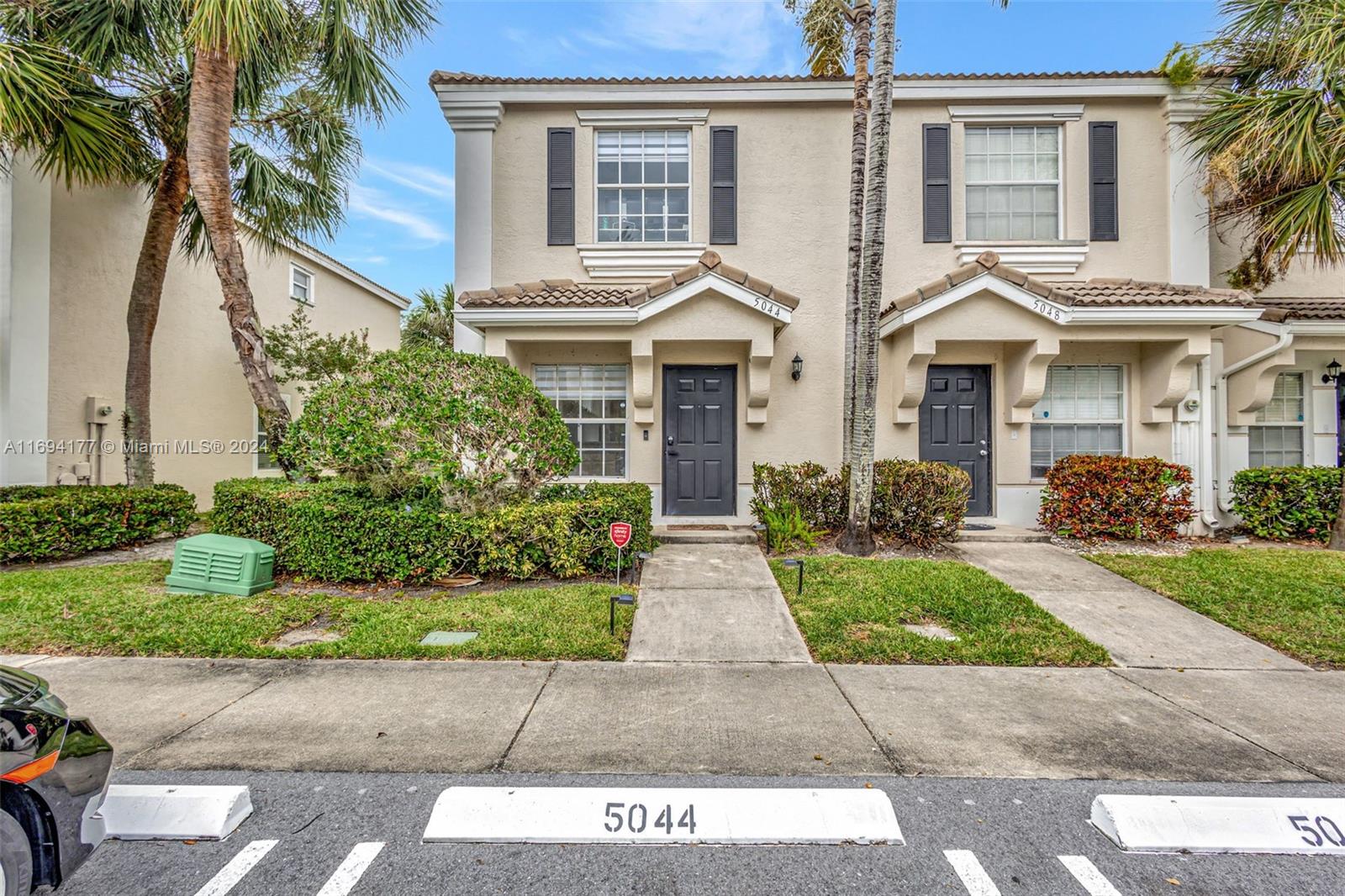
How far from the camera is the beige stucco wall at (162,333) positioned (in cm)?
848

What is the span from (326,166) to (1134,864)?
1221 cm

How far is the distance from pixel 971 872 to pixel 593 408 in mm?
7239

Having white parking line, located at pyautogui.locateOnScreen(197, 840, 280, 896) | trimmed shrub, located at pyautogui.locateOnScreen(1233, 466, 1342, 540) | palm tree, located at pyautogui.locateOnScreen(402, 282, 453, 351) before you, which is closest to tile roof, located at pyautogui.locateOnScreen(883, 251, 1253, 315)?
trimmed shrub, located at pyautogui.locateOnScreen(1233, 466, 1342, 540)

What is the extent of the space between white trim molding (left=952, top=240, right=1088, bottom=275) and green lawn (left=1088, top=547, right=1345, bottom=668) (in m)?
4.40

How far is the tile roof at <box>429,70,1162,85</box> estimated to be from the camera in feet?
27.6

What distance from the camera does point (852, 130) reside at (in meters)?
7.90

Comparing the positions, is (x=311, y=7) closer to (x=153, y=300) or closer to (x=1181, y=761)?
(x=153, y=300)

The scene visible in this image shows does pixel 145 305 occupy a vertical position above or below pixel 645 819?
above

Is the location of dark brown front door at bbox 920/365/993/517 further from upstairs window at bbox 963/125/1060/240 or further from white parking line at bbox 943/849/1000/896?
white parking line at bbox 943/849/1000/896

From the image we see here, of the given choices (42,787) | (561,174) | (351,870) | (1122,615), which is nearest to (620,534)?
(351,870)

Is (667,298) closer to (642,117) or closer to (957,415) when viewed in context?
(642,117)

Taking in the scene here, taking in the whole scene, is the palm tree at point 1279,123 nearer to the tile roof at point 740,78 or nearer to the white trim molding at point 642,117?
the tile roof at point 740,78

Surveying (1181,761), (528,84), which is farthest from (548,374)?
(1181,761)

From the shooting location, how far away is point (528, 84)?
8547 millimetres
